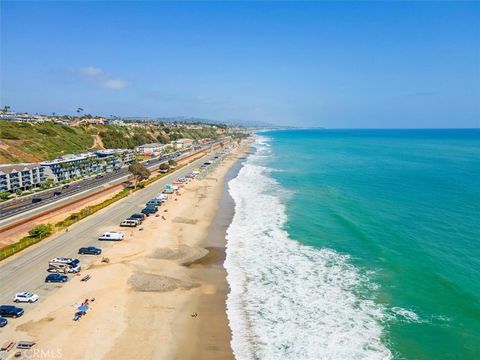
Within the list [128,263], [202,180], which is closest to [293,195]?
[202,180]

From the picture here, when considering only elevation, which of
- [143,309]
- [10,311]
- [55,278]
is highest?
[55,278]

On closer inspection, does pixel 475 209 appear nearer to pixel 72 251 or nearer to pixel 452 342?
pixel 452 342

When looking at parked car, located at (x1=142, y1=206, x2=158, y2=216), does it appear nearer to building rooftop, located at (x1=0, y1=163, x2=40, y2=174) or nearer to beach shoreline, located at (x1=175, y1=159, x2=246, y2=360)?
beach shoreline, located at (x1=175, y1=159, x2=246, y2=360)

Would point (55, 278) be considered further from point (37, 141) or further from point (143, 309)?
point (37, 141)

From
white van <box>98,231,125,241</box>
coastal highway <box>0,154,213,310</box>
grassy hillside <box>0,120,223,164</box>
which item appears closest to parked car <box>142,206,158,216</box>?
coastal highway <box>0,154,213,310</box>

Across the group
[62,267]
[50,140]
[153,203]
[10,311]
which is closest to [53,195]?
[153,203]

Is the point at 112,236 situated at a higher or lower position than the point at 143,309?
higher
